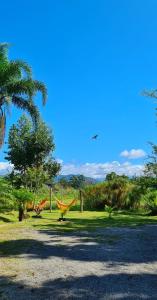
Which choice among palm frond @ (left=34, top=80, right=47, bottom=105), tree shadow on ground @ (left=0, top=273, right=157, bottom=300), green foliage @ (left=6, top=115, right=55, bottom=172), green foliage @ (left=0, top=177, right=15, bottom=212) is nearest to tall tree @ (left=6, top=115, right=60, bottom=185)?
green foliage @ (left=6, top=115, right=55, bottom=172)

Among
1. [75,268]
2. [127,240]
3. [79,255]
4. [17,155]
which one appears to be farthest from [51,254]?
[17,155]

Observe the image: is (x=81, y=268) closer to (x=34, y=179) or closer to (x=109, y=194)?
(x=109, y=194)

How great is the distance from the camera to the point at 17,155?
4575cm

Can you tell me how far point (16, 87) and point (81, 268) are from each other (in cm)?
1863

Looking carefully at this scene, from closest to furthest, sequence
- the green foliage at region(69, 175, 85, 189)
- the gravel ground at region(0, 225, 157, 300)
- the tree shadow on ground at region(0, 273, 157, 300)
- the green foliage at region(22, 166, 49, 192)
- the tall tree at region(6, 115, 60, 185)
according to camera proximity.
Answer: the tree shadow on ground at region(0, 273, 157, 300)
the gravel ground at region(0, 225, 157, 300)
the green foliage at region(22, 166, 49, 192)
the tall tree at region(6, 115, 60, 185)
the green foliage at region(69, 175, 85, 189)

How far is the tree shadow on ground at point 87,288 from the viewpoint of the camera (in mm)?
7828

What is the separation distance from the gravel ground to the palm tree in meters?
13.7

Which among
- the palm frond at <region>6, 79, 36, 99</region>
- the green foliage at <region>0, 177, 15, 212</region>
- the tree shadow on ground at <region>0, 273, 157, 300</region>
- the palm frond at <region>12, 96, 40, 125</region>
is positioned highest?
the palm frond at <region>6, 79, 36, 99</region>

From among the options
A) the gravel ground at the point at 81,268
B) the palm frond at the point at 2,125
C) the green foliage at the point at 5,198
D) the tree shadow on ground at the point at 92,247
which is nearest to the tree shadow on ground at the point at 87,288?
the gravel ground at the point at 81,268

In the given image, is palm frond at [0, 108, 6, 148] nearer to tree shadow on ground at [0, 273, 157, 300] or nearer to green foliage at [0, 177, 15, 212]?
green foliage at [0, 177, 15, 212]

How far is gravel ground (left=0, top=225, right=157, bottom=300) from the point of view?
806cm

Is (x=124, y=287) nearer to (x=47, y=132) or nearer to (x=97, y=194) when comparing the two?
(x=97, y=194)

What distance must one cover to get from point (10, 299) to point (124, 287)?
6.44ft

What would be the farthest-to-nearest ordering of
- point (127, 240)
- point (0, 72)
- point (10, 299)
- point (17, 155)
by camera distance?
point (17, 155) < point (0, 72) < point (127, 240) < point (10, 299)
